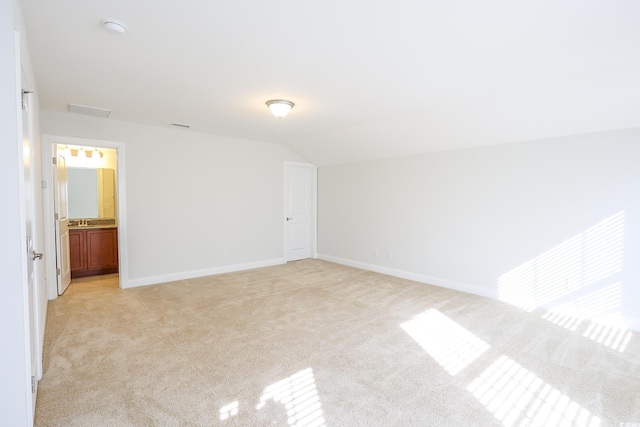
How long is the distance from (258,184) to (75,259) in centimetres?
320

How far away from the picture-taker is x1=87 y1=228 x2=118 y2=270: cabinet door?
16.9 ft

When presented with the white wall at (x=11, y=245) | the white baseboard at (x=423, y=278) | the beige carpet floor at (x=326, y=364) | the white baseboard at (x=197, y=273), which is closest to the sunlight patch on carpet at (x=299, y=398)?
the beige carpet floor at (x=326, y=364)

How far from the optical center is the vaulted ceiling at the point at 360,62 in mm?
1852

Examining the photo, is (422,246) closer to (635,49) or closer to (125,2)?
(635,49)

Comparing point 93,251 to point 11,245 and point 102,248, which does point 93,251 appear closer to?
point 102,248

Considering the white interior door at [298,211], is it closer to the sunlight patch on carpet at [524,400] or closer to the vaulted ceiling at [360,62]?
the vaulted ceiling at [360,62]

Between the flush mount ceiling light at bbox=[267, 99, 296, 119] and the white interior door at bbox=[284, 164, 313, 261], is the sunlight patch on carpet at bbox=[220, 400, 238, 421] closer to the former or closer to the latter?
the flush mount ceiling light at bbox=[267, 99, 296, 119]

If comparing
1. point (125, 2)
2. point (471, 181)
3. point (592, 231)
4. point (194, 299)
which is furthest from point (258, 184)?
point (592, 231)

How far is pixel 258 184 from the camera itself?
5.83 metres

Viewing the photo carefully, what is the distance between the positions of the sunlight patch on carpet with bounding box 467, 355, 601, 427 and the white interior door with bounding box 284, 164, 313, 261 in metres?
4.57

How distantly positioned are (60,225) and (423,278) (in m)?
5.31

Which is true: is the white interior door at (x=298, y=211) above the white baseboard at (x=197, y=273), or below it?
above

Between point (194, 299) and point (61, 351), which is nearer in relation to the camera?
point (61, 351)

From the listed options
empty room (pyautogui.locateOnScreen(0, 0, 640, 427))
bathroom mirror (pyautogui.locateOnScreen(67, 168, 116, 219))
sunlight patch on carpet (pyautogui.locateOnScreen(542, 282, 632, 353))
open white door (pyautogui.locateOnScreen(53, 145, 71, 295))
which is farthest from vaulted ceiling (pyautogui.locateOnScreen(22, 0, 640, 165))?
bathroom mirror (pyautogui.locateOnScreen(67, 168, 116, 219))
